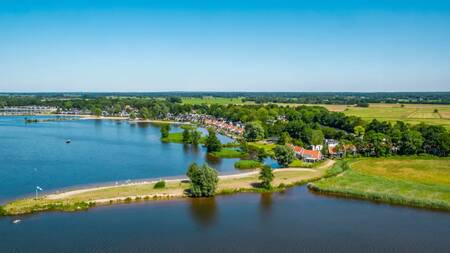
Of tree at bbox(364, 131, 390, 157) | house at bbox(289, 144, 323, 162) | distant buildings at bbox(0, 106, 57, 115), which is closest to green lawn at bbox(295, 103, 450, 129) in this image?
tree at bbox(364, 131, 390, 157)

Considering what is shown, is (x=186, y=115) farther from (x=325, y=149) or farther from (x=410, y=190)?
(x=410, y=190)

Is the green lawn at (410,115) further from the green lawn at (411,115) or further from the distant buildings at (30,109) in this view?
the distant buildings at (30,109)

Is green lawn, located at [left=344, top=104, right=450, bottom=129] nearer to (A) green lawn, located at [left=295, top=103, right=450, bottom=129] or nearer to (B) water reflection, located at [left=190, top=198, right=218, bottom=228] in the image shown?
(A) green lawn, located at [left=295, top=103, right=450, bottom=129]

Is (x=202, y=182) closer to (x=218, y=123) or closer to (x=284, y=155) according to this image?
(x=284, y=155)

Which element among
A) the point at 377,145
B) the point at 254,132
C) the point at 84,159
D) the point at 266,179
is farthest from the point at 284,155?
the point at 84,159

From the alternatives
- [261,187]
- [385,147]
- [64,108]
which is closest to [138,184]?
[261,187]
